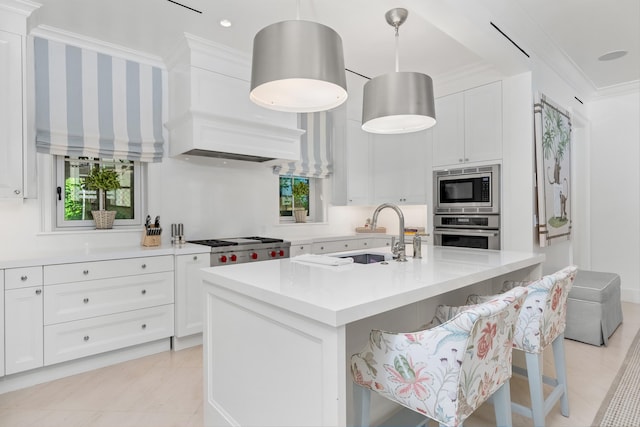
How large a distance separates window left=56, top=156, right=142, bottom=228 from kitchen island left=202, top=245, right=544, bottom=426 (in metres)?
2.02

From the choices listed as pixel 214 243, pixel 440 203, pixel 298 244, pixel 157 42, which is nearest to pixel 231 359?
pixel 214 243

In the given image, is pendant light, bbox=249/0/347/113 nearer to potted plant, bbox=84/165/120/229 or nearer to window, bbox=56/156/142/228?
potted plant, bbox=84/165/120/229

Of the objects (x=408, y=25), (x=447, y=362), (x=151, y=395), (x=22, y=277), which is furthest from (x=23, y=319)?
(x=408, y=25)

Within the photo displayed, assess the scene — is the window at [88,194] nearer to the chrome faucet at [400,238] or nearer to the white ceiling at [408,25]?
the white ceiling at [408,25]

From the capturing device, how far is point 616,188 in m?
4.56

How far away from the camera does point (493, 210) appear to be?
11.8 ft

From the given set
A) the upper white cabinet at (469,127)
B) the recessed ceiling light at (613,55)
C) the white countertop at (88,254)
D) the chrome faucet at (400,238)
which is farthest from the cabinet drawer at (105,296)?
the recessed ceiling light at (613,55)

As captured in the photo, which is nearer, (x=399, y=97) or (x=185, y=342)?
(x=399, y=97)

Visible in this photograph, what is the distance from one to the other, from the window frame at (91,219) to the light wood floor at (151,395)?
1.23 metres

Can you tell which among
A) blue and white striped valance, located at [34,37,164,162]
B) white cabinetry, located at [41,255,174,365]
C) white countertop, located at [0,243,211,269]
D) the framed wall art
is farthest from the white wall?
blue and white striped valance, located at [34,37,164,162]

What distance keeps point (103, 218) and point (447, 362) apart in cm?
308

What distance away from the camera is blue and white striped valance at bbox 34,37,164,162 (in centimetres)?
290

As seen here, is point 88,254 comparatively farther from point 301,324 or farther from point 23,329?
point 301,324

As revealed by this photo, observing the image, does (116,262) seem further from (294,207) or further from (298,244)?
Result: (294,207)
